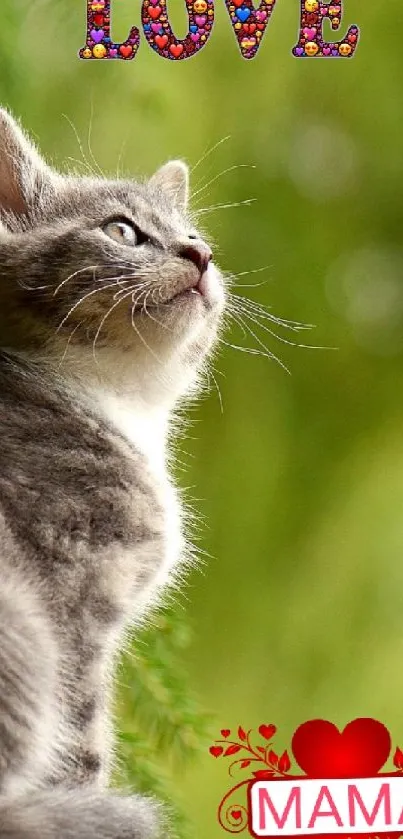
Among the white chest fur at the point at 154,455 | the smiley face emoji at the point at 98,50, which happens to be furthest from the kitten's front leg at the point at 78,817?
the smiley face emoji at the point at 98,50

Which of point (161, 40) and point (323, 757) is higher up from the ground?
point (161, 40)

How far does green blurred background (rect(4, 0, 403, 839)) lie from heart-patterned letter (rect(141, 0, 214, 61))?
0.27 ft

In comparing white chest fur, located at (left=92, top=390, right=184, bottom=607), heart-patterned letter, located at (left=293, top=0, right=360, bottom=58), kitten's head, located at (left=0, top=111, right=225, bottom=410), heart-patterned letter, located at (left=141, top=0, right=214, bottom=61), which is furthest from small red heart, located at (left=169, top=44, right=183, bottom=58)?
white chest fur, located at (left=92, top=390, right=184, bottom=607)

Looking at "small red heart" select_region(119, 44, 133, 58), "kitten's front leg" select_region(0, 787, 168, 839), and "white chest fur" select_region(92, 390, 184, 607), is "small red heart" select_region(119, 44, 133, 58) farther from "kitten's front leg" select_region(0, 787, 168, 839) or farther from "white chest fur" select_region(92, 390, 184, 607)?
"kitten's front leg" select_region(0, 787, 168, 839)

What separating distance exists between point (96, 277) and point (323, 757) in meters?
0.51

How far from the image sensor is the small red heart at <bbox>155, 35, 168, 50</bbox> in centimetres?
113

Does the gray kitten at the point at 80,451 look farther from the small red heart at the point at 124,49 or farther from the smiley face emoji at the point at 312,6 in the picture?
the smiley face emoji at the point at 312,6

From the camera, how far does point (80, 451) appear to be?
0.84 meters

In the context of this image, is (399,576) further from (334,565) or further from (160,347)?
(160,347)

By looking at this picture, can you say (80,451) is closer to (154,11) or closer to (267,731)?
(267,731)

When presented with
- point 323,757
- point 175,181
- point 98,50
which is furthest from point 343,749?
point 98,50

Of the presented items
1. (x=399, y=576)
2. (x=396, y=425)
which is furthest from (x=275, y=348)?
(x=399, y=576)

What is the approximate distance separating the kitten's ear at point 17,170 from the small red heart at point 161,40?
28 cm

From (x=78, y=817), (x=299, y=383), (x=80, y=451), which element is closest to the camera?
(x=78, y=817)
